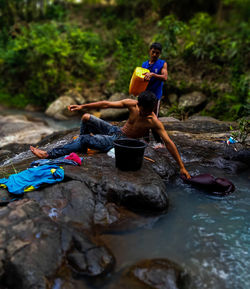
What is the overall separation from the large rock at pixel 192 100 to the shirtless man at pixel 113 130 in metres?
5.41

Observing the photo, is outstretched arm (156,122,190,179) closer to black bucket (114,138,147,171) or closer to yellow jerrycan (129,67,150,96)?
black bucket (114,138,147,171)

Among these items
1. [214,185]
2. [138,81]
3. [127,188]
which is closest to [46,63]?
[138,81]

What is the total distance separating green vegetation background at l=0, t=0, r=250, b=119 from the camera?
1002 centimetres

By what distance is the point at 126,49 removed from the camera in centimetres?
1342

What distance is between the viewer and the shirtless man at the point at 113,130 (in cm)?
385

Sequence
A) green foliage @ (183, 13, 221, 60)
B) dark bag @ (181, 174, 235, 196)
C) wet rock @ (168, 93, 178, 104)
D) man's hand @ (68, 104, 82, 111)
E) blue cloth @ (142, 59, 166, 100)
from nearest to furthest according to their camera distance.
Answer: dark bag @ (181, 174, 235, 196) → man's hand @ (68, 104, 82, 111) → blue cloth @ (142, 59, 166, 100) → wet rock @ (168, 93, 178, 104) → green foliage @ (183, 13, 221, 60)

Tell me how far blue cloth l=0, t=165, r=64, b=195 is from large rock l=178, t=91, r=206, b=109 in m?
6.75

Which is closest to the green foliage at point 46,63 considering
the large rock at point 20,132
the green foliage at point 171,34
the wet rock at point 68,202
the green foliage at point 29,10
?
the green foliage at point 29,10

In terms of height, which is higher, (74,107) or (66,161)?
(74,107)

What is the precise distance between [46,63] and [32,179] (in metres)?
10.5

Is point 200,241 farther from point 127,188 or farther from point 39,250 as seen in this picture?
point 39,250

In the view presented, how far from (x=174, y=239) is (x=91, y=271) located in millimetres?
1013

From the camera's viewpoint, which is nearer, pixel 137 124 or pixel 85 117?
pixel 137 124

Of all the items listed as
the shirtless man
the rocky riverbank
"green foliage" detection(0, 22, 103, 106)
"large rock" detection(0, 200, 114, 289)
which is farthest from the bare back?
"green foliage" detection(0, 22, 103, 106)
